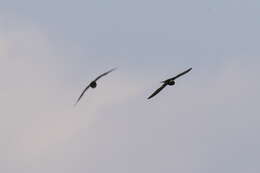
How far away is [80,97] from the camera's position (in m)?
186

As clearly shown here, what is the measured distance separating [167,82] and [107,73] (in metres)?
14.7

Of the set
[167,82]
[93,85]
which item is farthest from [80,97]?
[167,82]

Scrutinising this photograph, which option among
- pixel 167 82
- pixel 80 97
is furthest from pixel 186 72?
pixel 80 97

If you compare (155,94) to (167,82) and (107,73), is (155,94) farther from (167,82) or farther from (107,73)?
(107,73)

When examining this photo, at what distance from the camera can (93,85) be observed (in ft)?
615

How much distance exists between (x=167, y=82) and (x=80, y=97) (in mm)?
14627

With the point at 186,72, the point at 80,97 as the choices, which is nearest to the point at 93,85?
the point at 80,97

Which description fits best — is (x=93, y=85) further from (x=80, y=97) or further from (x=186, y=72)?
(x=186, y=72)

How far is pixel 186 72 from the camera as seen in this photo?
181 m

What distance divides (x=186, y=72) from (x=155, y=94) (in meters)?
15.3

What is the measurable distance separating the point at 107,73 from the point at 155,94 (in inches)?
835

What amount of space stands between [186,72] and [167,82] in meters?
6.62

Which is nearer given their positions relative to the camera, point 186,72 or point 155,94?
point 186,72

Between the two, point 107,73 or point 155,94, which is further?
point 155,94
